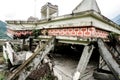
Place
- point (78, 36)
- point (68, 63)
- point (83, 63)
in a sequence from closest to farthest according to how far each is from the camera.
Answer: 1. point (83, 63)
2. point (78, 36)
3. point (68, 63)

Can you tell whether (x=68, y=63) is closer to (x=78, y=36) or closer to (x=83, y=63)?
(x=78, y=36)

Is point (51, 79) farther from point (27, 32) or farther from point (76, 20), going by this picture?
point (27, 32)

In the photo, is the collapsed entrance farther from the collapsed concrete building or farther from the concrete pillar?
the concrete pillar

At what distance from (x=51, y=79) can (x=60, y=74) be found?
289mm

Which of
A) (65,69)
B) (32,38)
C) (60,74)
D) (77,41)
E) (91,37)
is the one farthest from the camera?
(32,38)

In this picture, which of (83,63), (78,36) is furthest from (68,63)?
(83,63)

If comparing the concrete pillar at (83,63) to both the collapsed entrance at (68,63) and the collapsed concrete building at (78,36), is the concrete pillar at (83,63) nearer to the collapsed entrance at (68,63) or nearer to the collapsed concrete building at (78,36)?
the collapsed concrete building at (78,36)

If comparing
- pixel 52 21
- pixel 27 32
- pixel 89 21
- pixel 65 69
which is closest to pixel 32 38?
pixel 27 32

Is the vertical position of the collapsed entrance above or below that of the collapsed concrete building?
below

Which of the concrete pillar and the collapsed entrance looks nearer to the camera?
the concrete pillar

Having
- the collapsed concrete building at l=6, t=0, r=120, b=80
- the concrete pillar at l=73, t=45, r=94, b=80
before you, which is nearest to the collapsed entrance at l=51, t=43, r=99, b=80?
the collapsed concrete building at l=6, t=0, r=120, b=80

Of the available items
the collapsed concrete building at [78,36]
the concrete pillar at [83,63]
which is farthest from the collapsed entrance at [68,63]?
the concrete pillar at [83,63]

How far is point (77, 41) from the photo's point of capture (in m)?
3.07

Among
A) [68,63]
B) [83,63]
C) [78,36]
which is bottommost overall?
[68,63]
